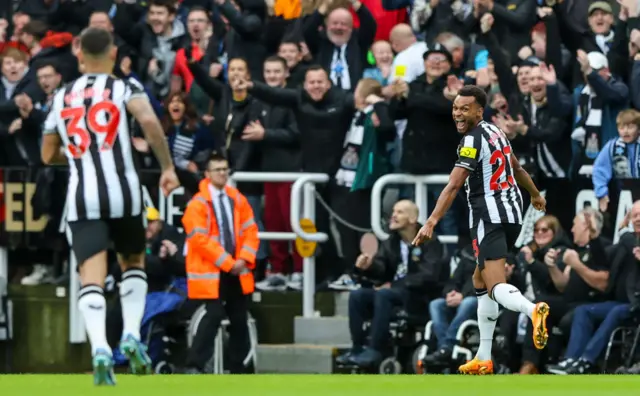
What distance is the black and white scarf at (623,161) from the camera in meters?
15.3

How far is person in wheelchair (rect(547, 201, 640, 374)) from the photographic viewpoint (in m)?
14.8

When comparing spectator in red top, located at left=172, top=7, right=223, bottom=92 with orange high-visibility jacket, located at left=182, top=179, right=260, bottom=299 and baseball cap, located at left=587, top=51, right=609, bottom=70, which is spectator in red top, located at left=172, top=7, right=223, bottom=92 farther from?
baseball cap, located at left=587, top=51, right=609, bottom=70

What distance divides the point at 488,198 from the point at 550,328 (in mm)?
3752

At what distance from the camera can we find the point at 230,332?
54.1 ft

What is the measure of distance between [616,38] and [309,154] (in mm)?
3133

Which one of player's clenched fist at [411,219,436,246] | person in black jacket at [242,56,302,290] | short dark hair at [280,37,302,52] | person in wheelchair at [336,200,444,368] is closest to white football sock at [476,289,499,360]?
player's clenched fist at [411,219,436,246]

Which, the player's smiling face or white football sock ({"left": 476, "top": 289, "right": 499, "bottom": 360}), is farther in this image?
white football sock ({"left": 476, "top": 289, "right": 499, "bottom": 360})

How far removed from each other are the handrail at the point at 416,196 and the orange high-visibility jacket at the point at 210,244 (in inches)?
43.9

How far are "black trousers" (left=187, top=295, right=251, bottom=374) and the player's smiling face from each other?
16.4 feet

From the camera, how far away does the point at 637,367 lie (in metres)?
14.7

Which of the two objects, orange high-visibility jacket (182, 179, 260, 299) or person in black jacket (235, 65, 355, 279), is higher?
person in black jacket (235, 65, 355, 279)
